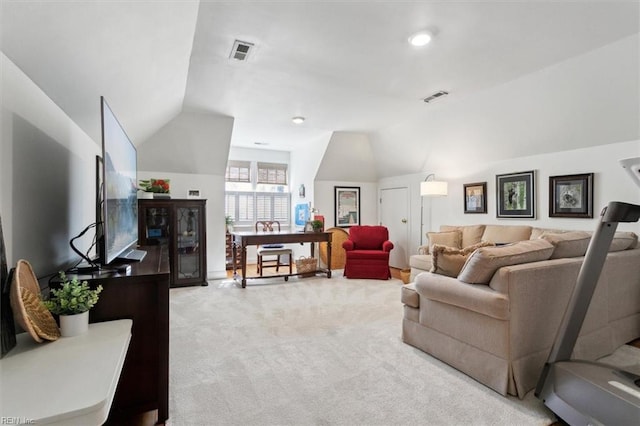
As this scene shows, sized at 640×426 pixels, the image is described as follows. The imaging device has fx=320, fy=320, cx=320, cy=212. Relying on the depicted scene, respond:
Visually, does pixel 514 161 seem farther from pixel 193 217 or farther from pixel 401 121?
pixel 193 217

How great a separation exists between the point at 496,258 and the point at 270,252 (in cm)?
405

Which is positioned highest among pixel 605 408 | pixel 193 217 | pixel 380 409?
pixel 193 217

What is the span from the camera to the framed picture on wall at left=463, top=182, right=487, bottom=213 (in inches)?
186

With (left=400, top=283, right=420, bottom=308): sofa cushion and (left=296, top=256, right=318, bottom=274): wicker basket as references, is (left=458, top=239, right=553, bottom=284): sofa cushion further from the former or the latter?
(left=296, top=256, right=318, bottom=274): wicker basket

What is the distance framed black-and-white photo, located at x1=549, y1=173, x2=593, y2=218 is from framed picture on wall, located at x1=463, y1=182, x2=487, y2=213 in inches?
35.8

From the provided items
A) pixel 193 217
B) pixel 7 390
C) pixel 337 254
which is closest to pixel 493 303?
pixel 7 390

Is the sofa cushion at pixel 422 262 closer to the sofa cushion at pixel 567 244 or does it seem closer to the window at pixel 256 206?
the sofa cushion at pixel 567 244

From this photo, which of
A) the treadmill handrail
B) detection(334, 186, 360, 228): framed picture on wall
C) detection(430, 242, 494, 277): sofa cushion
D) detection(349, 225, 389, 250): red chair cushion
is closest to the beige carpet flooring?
the treadmill handrail

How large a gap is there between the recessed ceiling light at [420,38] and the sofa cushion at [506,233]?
2717 millimetres

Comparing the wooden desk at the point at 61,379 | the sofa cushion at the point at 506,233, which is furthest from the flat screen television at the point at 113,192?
the sofa cushion at the point at 506,233

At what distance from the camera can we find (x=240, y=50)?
2779mm

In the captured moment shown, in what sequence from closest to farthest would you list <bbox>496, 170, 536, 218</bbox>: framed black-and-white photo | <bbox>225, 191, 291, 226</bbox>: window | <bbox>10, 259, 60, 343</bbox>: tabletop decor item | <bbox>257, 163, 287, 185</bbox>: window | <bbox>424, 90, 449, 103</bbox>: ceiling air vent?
<bbox>10, 259, 60, 343</bbox>: tabletop decor item < <bbox>424, 90, 449, 103</bbox>: ceiling air vent < <bbox>496, 170, 536, 218</bbox>: framed black-and-white photo < <bbox>225, 191, 291, 226</bbox>: window < <bbox>257, 163, 287, 185</bbox>: window

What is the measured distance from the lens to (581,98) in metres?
3.21

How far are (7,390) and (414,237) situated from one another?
5.73 meters
